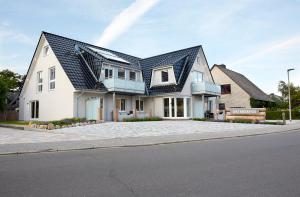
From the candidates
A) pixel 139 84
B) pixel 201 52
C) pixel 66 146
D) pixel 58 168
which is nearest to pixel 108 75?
pixel 139 84

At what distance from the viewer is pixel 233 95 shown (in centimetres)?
3869

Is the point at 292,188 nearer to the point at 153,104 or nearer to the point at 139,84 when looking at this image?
the point at 139,84

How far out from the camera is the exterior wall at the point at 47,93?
914 inches

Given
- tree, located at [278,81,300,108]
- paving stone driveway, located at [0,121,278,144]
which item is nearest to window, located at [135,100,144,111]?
paving stone driveway, located at [0,121,278,144]

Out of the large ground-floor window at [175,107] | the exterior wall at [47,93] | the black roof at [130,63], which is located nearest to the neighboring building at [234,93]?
the black roof at [130,63]

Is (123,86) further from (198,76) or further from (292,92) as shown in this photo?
(292,92)

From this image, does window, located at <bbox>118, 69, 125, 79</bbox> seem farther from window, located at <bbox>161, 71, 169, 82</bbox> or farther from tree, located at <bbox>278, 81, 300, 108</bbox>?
tree, located at <bbox>278, 81, 300, 108</bbox>

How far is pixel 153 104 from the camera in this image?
95.4 ft

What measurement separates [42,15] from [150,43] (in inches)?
301

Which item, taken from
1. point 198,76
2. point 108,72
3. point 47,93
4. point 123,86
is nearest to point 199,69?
point 198,76

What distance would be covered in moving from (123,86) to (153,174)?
19339 mm

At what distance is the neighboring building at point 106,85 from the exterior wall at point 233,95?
7787 millimetres

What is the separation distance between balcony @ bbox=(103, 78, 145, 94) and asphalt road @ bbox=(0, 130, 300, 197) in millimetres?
15841

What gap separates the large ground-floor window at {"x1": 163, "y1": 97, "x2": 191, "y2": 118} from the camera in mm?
27734
